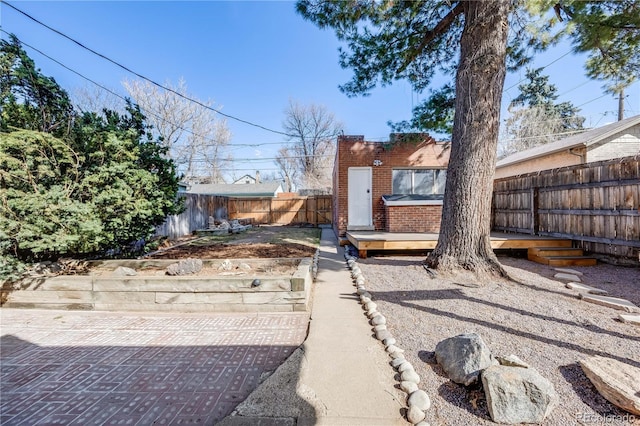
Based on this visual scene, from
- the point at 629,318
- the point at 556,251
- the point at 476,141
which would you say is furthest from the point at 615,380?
the point at 556,251

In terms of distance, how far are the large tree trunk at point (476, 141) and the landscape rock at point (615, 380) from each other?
8.21ft

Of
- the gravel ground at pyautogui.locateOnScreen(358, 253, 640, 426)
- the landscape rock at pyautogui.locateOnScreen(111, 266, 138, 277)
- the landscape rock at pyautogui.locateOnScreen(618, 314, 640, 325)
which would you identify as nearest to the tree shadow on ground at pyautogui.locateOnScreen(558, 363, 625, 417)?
the gravel ground at pyautogui.locateOnScreen(358, 253, 640, 426)

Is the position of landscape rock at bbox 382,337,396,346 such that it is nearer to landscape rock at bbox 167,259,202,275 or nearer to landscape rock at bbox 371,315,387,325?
landscape rock at bbox 371,315,387,325

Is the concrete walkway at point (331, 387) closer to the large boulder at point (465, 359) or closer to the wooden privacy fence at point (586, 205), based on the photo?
the large boulder at point (465, 359)

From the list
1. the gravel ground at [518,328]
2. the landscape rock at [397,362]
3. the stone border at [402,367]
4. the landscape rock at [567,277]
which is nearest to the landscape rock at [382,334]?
the stone border at [402,367]

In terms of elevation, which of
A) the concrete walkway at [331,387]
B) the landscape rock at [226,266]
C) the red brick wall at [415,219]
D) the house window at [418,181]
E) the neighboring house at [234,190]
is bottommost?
the concrete walkway at [331,387]

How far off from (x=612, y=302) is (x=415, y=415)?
352 centimetres

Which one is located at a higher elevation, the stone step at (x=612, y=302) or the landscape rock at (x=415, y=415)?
the stone step at (x=612, y=302)

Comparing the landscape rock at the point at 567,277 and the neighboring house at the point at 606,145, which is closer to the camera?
the landscape rock at the point at 567,277

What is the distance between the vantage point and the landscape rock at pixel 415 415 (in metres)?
1.62

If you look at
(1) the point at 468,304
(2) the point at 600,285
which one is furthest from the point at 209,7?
(2) the point at 600,285

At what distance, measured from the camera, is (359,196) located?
896cm

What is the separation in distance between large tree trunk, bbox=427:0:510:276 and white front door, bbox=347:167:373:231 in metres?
4.32

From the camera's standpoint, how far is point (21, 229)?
3.53 metres
